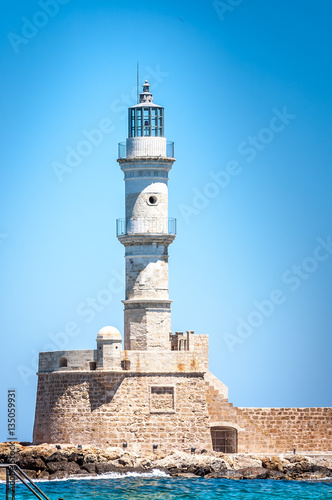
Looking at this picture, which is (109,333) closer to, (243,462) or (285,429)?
(243,462)

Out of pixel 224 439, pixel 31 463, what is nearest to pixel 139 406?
pixel 224 439

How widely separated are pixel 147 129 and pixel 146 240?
4010 millimetres

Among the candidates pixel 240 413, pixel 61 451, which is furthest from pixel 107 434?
pixel 240 413

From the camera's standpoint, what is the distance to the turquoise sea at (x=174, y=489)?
1854 inches

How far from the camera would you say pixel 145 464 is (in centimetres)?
5109

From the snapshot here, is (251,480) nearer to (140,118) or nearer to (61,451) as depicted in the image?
(61,451)

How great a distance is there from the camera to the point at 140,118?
2169 inches

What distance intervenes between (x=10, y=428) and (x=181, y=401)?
1126cm

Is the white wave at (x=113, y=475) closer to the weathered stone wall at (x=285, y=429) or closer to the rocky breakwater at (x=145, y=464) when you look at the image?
the rocky breakwater at (x=145, y=464)

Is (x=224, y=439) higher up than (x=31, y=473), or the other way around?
(x=224, y=439)

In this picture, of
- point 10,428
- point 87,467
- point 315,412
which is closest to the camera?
point 10,428

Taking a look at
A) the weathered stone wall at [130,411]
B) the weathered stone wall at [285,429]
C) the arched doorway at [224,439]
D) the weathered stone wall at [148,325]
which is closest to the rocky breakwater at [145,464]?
the weathered stone wall at [130,411]

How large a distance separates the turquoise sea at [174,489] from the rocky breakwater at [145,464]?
1.73ft

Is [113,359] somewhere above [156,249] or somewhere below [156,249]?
below
